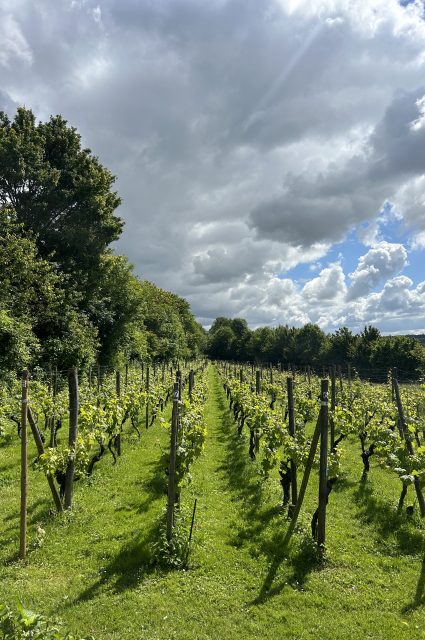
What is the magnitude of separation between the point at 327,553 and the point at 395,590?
1.07 metres

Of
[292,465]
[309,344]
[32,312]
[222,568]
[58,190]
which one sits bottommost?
[222,568]

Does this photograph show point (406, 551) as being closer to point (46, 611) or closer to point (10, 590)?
point (46, 611)

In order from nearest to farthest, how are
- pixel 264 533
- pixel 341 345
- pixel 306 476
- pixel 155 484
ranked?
pixel 306 476, pixel 264 533, pixel 155 484, pixel 341 345

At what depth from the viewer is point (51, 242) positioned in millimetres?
23672

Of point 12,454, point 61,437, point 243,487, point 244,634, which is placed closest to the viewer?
point 244,634

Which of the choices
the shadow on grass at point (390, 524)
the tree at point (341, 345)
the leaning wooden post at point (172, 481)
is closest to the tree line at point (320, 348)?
the tree at point (341, 345)

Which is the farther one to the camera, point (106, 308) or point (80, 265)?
point (106, 308)

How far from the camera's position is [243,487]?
9297 mm

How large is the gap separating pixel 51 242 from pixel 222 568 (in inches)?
867

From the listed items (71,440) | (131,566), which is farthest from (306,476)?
(71,440)

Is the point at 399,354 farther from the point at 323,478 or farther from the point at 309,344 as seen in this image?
the point at 323,478

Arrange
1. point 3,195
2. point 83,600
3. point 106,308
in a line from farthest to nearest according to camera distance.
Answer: point 106,308 → point 3,195 → point 83,600

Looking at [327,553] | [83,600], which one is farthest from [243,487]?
[83,600]

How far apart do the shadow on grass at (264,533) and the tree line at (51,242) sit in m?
11.6
